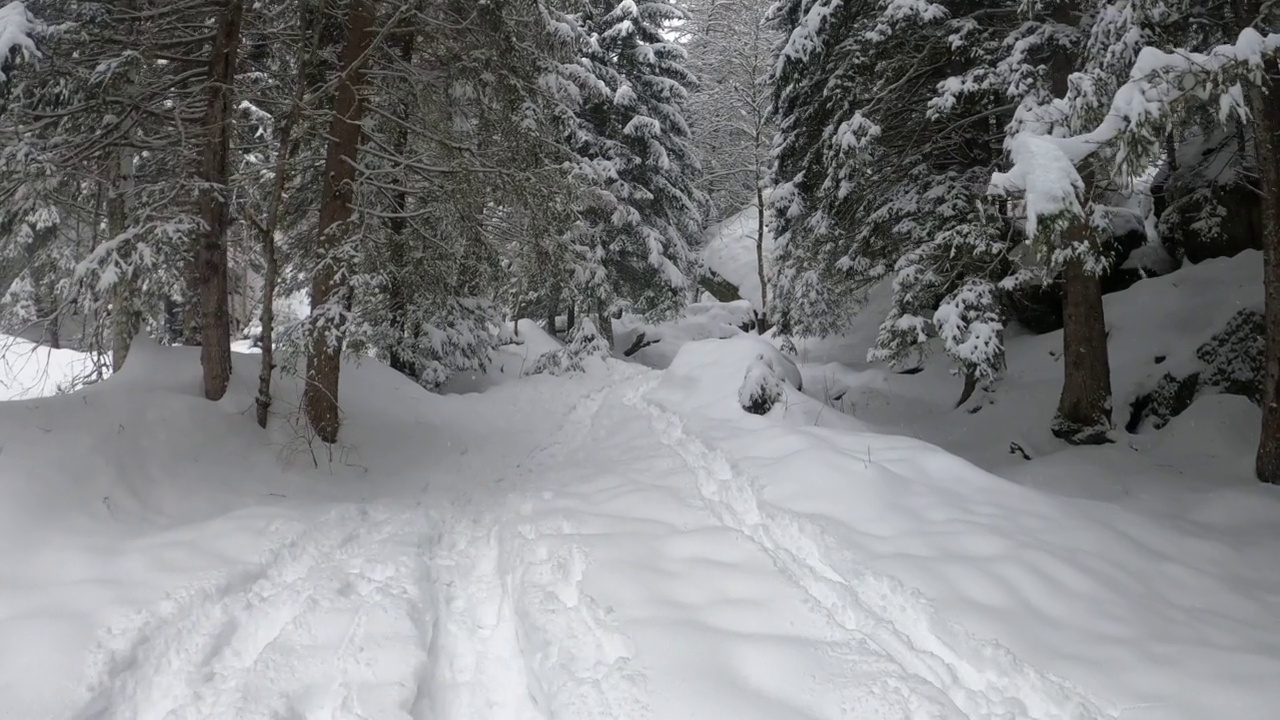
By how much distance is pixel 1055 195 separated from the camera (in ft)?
13.3

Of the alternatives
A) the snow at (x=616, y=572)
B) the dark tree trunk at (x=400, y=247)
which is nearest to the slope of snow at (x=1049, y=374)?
the snow at (x=616, y=572)

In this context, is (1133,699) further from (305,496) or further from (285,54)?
(285,54)

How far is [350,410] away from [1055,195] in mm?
7638

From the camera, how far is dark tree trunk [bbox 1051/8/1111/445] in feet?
24.6

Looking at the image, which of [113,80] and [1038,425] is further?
[1038,425]

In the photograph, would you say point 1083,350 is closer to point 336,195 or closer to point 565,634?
point 565,634

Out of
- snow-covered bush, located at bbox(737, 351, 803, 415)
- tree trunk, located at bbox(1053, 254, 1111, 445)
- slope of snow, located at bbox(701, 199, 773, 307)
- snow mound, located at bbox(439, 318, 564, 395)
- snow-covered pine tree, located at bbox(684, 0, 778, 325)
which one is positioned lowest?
snow mound, located at bbox(439, 318, 564, 395)

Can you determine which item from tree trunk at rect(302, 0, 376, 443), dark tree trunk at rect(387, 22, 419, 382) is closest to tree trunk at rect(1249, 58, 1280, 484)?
dark tree trunk at rect(387, 22, 419, 382)

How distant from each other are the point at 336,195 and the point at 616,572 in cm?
521

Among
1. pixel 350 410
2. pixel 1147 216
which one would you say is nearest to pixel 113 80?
pixel 350 410

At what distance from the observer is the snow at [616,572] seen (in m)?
3.18

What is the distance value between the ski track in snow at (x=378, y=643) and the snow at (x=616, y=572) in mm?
19

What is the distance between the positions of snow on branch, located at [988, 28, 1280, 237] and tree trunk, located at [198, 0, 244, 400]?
692 centimetres

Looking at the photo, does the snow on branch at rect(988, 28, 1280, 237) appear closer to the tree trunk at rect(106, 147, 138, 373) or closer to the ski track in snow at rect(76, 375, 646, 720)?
the ski track in snow at rect(76, 375, 646, 720)
